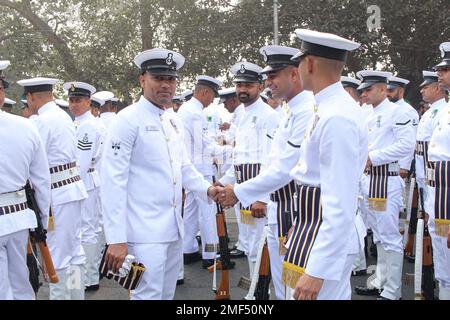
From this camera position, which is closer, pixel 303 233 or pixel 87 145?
pixel 303 233

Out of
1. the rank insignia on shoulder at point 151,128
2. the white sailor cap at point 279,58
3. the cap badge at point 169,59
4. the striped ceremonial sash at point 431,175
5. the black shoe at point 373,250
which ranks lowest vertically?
the black shoe at point 373,250

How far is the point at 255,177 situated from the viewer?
419cm

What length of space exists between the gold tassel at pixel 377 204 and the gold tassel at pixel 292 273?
3.03 metres

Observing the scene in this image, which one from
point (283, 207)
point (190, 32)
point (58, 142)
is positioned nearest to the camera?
point (283, 207)

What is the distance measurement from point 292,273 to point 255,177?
1.27 m

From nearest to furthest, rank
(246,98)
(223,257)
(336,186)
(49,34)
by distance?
(336,186), (223,257), (246,98), (49,34)

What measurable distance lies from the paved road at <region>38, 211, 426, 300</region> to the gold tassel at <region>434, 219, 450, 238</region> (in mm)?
1393

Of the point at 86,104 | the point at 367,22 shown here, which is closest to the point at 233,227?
the point at 86,104

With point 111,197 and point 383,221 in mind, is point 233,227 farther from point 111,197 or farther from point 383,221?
point 111,197

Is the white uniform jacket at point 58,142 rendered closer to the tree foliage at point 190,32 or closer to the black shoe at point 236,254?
the black shoe at point 236,254

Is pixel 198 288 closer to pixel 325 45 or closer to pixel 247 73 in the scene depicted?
pixel 247 73

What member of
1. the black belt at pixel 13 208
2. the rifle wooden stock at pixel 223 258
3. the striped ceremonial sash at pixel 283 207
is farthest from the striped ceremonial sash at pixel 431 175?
the black belt at pixel 13 208

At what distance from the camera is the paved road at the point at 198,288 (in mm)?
5883

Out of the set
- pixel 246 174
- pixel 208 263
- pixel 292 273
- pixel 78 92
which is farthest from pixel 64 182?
pixel 292 273
